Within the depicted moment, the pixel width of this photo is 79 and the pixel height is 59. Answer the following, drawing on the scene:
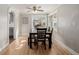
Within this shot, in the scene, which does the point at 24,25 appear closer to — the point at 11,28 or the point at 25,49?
the point at 11,28

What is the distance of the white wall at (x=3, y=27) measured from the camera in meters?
2.47

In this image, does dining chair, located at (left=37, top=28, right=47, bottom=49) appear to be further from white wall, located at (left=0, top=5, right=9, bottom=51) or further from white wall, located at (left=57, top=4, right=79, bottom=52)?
white wall, located at (left=0, top=5, right=9, bottom=51)

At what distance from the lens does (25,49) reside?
2.63 m

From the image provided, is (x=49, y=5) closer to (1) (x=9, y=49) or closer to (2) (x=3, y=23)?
(2) (x=3, y=23)

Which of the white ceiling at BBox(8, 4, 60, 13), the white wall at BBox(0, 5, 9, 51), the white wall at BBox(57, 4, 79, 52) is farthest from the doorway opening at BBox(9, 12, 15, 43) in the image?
the white wall at BBox(57, 4, 79, 52)

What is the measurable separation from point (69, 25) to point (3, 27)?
1.26 metres

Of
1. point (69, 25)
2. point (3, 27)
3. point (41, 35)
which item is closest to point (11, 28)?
point (3, 27)

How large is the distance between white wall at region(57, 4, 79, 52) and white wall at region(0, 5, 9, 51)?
3.35 ft

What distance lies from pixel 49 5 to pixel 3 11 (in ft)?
2.79

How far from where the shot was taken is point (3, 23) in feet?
8.25

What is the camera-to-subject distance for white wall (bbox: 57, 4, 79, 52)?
2.52 meters

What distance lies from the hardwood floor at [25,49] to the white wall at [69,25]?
0.18 m

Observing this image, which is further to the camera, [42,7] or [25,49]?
[25,49]

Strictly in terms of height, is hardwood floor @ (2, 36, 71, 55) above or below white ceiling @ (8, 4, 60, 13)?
below
